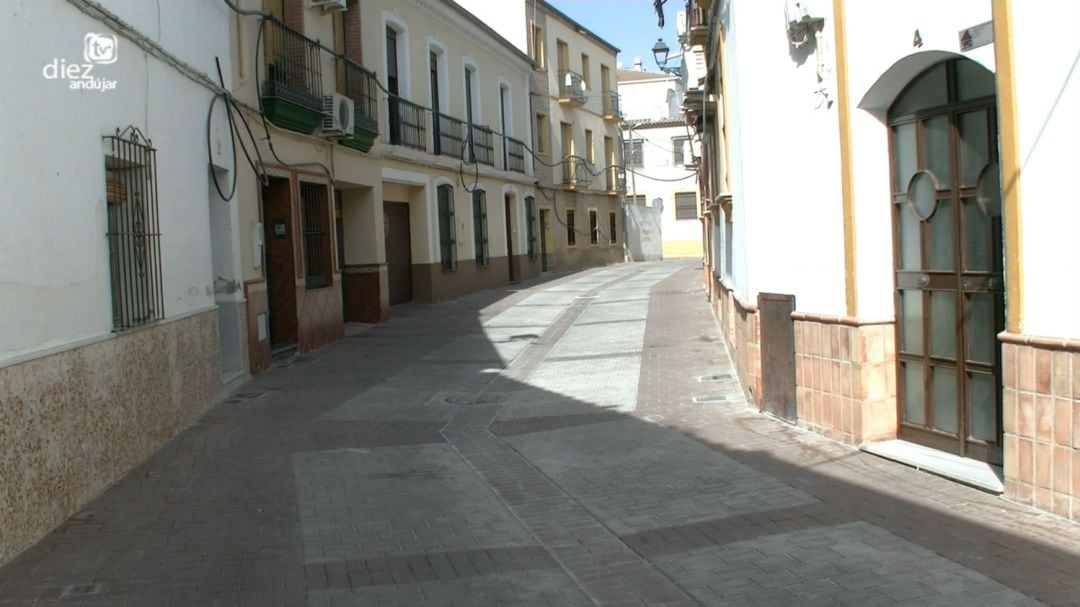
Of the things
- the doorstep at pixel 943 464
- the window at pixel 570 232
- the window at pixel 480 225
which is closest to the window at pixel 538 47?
the window at pixel 570 232

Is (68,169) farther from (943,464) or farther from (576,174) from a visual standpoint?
(576,174)

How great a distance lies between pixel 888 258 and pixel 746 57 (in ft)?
7.94

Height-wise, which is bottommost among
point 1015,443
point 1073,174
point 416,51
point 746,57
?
point 1015,443

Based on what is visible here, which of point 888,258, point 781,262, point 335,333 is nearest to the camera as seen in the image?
point 888,258

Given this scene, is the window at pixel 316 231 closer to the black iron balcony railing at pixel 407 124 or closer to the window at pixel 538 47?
the black iron balcony railing at pixel 407 124

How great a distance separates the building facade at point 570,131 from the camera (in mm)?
28766

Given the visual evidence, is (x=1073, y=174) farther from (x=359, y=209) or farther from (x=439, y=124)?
(x=439, y=124)

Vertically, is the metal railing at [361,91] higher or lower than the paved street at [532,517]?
higher

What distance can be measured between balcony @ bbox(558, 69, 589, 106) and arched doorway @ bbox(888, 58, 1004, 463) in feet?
81.5

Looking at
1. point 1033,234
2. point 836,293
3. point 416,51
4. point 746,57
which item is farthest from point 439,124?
point 1033,234

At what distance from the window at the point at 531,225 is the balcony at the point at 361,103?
10.9 m

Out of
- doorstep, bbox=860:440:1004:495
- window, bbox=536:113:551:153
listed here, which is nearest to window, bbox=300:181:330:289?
doorstep, bbox=860:440:1004:495

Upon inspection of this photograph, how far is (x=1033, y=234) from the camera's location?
→ 213 inches

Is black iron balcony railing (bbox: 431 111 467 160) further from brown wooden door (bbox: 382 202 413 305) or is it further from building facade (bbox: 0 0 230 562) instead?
building facade (bbox: 0 0 230 562)
